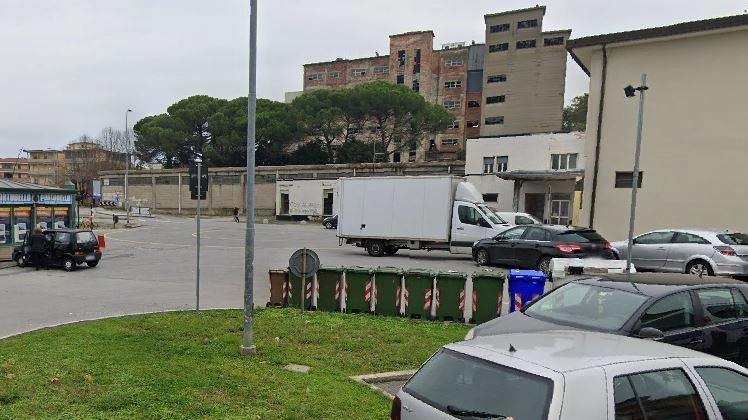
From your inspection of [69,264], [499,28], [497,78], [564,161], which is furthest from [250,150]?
[499,28]

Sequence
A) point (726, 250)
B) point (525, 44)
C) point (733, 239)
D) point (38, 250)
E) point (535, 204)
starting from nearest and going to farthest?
point (726, 250) → point (733, 239) → point (38, 250) → point (535, 204) → point (525, 44)

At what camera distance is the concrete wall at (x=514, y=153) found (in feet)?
117

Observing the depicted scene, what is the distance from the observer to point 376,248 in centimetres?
2128

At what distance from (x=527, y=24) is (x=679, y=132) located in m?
54.2

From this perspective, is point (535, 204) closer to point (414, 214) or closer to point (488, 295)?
point (414, 214)

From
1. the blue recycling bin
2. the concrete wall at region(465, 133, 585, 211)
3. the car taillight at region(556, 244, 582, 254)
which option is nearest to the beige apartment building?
the car taillight at region(556, 244, 582, 254)

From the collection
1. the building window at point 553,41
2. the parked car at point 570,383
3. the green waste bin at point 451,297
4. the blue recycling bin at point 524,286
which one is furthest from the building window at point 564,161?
the building window at point 553,41

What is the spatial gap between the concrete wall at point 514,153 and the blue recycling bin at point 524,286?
28.4 m

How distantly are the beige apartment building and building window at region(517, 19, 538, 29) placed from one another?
50533 mm

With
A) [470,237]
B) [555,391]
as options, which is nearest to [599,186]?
[470,237]

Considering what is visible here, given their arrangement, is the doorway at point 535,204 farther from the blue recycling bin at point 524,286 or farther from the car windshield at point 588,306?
Result: the car windshield at point 588,306

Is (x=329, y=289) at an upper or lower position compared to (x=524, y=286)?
lower

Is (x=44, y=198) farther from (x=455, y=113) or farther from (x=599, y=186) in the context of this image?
(x=455, y=113)

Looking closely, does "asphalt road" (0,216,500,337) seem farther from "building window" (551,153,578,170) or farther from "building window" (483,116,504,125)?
"building window" (483,116,504,125)
